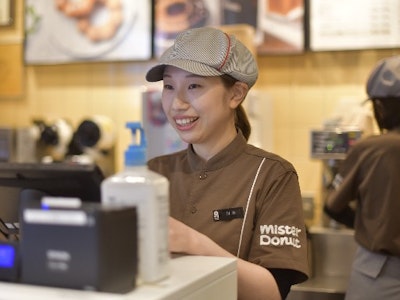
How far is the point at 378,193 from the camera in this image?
2332 mm

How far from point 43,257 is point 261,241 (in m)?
0.54

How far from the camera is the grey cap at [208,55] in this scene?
135 centimetres

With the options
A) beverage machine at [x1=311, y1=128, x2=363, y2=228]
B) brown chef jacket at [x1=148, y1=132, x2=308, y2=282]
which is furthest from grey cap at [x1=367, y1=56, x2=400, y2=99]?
brown chef jacket at [x1=148, y1=132, x2=308, y2=282]

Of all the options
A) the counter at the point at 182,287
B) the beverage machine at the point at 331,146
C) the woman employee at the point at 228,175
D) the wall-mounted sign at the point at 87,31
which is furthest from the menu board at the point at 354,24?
the counter at the point at 182,287

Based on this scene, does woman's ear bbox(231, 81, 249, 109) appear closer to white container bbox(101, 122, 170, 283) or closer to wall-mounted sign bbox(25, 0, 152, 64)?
white container bbox(101, 122, 170, 283)

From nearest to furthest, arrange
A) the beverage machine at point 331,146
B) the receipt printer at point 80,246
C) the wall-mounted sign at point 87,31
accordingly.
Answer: the receipt printer at point 80,246 < the beverage machine at point 331,146 < the wall-mounted sign at point 87,31

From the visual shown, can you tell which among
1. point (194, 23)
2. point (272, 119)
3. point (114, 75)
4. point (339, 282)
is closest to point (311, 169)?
point (272, 119)

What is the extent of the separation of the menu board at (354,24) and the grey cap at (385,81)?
28.4 inches

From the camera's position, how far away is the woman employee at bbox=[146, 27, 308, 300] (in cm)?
129

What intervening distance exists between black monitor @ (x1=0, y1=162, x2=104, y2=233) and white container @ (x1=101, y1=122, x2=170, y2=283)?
8cm

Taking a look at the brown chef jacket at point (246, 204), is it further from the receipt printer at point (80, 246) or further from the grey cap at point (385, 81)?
the grey cap at point (385, 81)

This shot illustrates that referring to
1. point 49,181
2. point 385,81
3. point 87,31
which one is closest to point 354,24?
point 385,81

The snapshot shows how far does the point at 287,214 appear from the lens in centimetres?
132

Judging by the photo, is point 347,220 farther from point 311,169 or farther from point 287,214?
point 287,214
